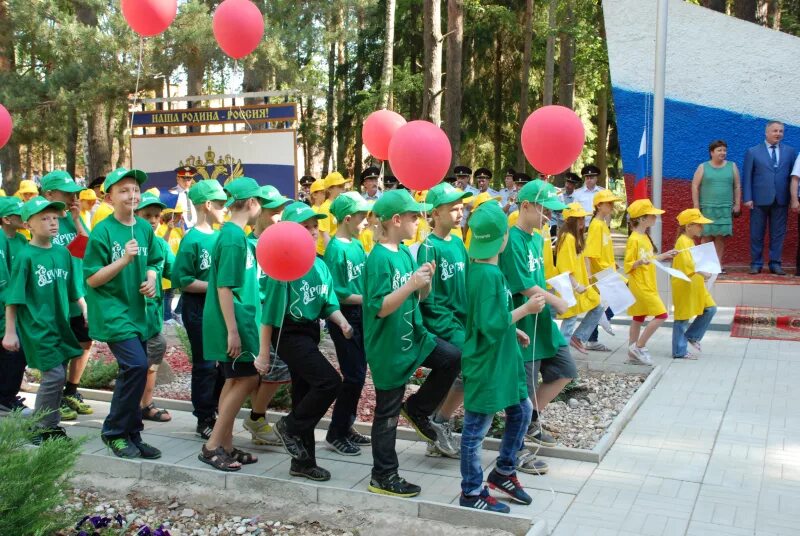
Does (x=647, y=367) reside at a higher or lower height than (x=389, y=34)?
lower

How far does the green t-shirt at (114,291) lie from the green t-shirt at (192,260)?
0.39 meters

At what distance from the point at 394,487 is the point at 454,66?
521 inches

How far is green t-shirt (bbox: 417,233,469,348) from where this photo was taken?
569cm

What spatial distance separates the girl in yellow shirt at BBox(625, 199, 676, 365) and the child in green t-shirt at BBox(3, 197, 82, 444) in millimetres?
5716

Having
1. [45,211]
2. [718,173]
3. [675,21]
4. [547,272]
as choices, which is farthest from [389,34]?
[45,211]

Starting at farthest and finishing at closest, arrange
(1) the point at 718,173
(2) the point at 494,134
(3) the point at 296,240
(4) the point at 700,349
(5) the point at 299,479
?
1. (2) the point at 494,134
2. (1) the point at 718,173
3. (4) the point at 700,349
4. (5) the point at 299,479
5. (3) the point at 296,240

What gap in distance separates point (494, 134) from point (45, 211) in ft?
76.3

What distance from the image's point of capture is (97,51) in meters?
18.9

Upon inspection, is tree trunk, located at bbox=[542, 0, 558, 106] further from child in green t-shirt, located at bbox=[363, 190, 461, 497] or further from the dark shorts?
the dark shorts

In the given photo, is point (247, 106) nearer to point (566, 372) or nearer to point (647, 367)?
point (647, 367)

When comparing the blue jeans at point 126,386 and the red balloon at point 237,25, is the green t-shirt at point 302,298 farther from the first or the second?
the red balloon at point 237,25

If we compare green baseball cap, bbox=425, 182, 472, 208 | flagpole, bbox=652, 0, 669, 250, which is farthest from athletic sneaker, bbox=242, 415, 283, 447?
flagpole, bbox=652, 0, 669, 250

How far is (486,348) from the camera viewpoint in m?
4.80

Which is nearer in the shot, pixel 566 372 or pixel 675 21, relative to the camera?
pixel 566 372
